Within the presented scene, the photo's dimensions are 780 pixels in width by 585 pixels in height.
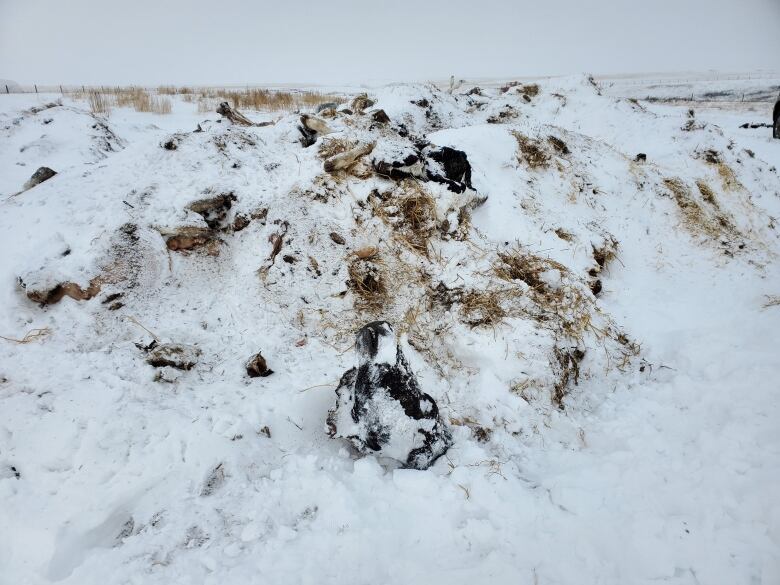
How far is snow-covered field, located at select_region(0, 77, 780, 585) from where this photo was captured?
2.27 meters

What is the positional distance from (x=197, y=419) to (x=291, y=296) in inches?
63.3

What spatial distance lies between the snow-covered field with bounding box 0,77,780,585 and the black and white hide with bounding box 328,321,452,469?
Answer: 13cm

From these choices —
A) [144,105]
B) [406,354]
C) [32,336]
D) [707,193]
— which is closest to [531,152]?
[707,193]

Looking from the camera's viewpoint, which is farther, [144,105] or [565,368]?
[144,105]

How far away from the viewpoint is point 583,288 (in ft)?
14.5

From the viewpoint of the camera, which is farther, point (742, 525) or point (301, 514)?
point (301, 514)

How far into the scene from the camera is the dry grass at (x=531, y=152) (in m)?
6.09

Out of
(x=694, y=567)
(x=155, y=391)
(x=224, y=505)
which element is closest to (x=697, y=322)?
(x=694, y=567)

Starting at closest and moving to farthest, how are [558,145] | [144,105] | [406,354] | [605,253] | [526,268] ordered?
[406,354] → [526,268] → [605,253] → [558,145] → [144,105]

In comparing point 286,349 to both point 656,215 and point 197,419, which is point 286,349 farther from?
point 656,215

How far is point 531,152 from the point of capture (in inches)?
245

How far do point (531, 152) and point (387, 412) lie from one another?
5.19m

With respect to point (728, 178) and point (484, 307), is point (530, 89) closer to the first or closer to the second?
point (728, 178)

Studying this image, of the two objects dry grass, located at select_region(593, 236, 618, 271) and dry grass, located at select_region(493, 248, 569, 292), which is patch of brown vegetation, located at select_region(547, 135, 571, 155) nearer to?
dry grass, located at select_region(593, 236, 618, 271)
